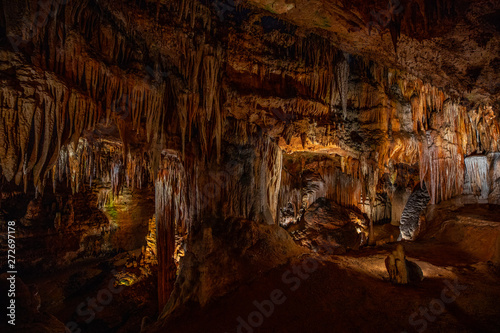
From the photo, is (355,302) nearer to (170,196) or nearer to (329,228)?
(170,196)

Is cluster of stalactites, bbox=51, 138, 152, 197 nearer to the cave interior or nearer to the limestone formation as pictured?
the cave interior

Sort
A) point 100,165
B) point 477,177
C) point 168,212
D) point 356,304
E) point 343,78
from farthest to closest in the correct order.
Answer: point 100,165
point 477,177
point 168,212
point 343,78
point 356,304

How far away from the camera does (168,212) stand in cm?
832

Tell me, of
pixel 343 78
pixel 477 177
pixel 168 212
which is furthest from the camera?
pixel 477 177

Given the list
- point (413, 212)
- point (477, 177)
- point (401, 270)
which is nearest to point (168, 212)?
point (401, 270)

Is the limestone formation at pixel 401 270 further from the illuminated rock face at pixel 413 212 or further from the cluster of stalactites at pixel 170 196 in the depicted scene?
the illuminated rock face at pixel 413 212

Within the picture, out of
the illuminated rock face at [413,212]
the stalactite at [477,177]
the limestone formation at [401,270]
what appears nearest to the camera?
the limestone formation at [401,270]

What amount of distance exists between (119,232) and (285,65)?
11.8 meters

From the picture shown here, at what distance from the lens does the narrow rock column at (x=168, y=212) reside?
26.2 feet

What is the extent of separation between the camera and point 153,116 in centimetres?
615

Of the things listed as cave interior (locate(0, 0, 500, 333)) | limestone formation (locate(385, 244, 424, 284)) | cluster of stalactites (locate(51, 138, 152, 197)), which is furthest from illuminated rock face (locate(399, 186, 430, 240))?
cluster of stalactites (locate(51, 138, 152, 197))

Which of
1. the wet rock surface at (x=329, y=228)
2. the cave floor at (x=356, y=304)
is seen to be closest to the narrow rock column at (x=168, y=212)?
the cave floor at (x=356, y=304)

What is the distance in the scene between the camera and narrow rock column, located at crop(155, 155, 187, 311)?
7996 millimetres

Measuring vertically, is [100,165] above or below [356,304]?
above
